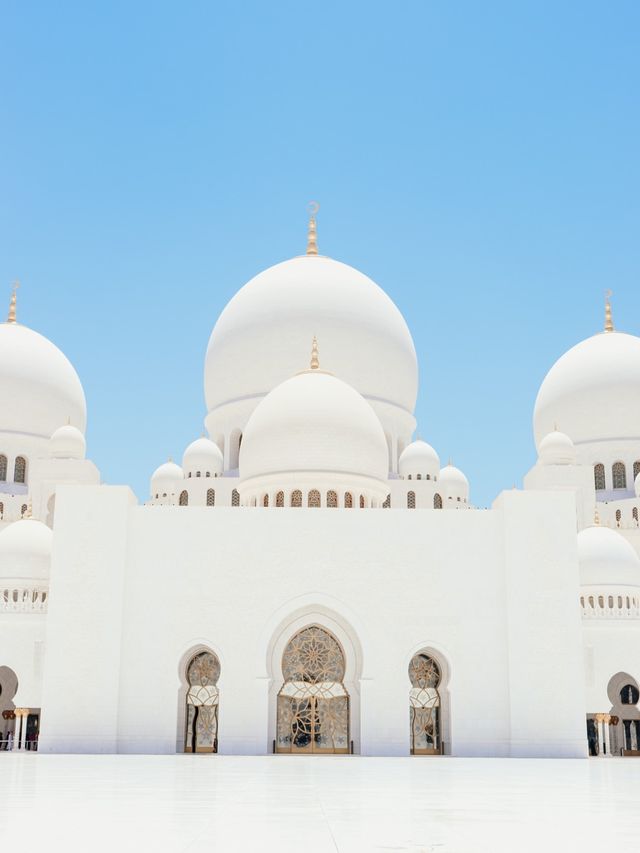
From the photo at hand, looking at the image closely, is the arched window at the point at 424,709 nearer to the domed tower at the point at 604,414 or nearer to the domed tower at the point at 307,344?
the domed tower at the point at 307,344

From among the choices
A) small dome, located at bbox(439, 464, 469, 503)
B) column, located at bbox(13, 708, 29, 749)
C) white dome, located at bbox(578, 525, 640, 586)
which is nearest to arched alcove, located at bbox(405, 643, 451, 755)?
white dome, located at bbox(578, 525, 640, 586)

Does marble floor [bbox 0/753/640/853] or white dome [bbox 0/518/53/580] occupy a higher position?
white dome [bbox 0/518/53/580]

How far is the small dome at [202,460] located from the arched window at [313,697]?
898 cm

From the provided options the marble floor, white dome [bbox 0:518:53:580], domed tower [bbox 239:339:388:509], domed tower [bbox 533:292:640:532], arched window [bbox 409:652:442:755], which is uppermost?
domed tower [bbox 533:292:640:532]

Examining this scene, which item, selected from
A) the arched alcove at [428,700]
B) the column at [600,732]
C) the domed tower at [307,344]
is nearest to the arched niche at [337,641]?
the arched alcove at [428,700]

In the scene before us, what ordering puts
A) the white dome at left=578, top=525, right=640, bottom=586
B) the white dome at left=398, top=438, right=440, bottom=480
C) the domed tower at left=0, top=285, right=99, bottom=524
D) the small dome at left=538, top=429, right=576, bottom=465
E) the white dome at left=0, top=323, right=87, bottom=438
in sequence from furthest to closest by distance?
1. the white dome at left=0, top=323, right=87, bottom=438
2. the domed tower at left=0, top=285, right=99, bottom=524
3. the small dome at left=538, top=429, right=576, bottom=465
4. the white dome at left=398, top=438, right=440, bottom=480
5. the white dome at left=578, top=525, right=640, bottom=586

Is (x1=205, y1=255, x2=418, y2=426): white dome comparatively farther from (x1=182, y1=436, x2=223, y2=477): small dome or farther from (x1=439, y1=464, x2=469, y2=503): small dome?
(x1=439, y1=464, x2=469, y2=503): small dome

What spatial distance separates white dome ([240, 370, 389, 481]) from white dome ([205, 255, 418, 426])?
4.29 metres

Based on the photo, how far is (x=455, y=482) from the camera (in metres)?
30.0

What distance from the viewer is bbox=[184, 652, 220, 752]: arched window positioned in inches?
715

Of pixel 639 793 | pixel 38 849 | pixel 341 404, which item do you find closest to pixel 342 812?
pixel 38 849

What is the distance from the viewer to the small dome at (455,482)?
29.5m

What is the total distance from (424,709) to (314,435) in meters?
5.73

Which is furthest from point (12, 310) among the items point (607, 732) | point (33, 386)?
point (607, 732)
